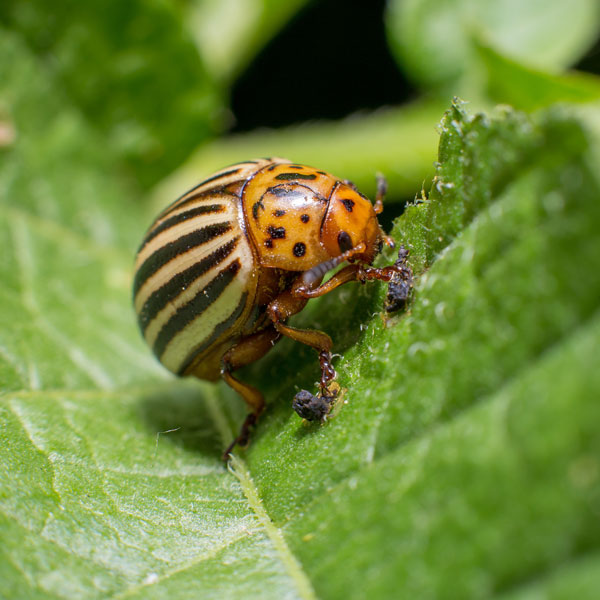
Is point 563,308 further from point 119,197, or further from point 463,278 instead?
point 119,197

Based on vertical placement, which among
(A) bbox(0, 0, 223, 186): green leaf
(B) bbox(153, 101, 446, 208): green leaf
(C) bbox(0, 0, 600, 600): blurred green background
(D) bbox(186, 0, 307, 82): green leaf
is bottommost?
(C) bbox(0, 0, 600, 600): blurred green background

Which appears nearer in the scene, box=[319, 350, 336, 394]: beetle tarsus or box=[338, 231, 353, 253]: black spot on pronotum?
box=[319, 350, 336, 394]: beetle tarsus

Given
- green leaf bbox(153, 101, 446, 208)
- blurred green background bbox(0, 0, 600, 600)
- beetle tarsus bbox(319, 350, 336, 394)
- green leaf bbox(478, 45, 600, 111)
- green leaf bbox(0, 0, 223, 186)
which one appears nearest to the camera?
blurred green background bbox(0, 0, 600, 600)

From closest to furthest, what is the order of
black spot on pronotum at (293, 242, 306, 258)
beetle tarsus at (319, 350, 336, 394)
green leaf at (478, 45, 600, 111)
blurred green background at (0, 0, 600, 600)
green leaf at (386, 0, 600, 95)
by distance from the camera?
blurred green background at (0, 0, 600, 600) → beetle tarsus at (319, 350, 336, 394) → black spot on pronotum at (293, 242, 306, 258) → green leaf at (478, 45, 600, 111) → green leaf at (386, 0, 600, 95)

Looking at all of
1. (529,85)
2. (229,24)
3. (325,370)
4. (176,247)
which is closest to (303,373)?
(325,370)

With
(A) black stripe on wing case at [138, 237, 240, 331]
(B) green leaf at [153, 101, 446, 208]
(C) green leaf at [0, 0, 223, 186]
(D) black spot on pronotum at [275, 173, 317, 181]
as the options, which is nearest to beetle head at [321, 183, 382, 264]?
(D) black spot on pronotum at [275, 173, 317, 181]

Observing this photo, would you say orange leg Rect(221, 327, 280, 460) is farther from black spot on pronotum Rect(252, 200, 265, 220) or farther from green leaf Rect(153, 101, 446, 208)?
green leaf Rect(153, 101, 446, 208)

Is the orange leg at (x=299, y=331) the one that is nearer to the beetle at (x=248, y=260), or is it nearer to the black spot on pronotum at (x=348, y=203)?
the beetle at (x=248, y=260)
